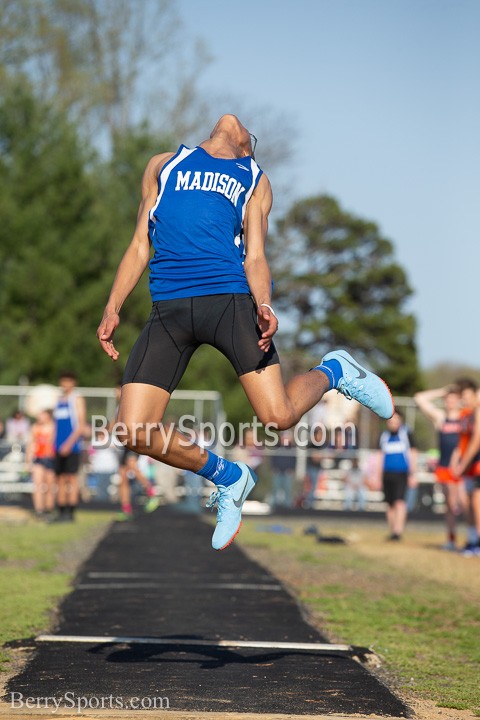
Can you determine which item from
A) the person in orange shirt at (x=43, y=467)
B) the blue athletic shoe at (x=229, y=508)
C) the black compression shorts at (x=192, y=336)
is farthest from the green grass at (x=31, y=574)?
the black compression shorts at (x=192, y=336)

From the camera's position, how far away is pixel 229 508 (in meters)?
5.70

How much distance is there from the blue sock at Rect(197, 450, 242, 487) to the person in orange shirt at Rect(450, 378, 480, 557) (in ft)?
26.3

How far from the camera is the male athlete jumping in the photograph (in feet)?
17.7

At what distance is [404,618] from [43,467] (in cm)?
1160

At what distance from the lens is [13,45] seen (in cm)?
3491

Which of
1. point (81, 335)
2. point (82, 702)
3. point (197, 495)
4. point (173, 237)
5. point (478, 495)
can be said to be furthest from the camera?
point (81, 335)

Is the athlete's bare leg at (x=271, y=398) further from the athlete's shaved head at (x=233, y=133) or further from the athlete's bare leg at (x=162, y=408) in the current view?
the athlete's shaved head at (x=233, y=133)

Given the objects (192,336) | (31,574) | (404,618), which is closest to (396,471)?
(31,574)

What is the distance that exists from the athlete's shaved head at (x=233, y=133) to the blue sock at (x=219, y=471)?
155cm

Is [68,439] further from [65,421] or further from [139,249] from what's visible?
[139,249]

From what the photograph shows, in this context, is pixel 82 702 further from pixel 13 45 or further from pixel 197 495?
pixel 13 45

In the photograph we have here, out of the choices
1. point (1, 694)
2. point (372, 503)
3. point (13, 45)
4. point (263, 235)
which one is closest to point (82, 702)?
point (1, 694)

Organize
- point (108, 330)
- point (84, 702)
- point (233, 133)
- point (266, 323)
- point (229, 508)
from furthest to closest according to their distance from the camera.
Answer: point (233, 133) < point (229, 508) < point (108, 330) < point (266, 323) < point (84, 702)

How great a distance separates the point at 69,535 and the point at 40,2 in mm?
24055
